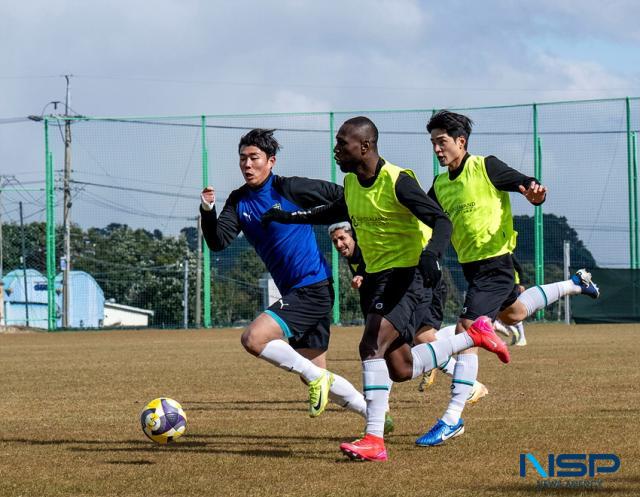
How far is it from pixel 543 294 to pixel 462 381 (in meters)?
1.40

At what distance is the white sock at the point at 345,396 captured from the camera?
7109mm

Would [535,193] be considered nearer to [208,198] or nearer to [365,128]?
[365,128]

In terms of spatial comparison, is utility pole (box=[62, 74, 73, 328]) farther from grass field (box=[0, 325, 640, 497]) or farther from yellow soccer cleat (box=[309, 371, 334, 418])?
yellow soccer cleat (box=[309, 371, 334, 418])

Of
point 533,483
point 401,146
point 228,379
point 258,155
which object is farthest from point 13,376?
point 401,146

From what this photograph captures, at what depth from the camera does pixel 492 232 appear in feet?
25.1

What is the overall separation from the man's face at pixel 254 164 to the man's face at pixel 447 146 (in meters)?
1.18

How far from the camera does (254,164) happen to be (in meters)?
7.57

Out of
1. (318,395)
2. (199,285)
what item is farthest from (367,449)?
(199,285)

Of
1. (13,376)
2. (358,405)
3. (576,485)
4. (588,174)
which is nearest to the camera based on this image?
(576,485)

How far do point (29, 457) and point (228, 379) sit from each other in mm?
5999

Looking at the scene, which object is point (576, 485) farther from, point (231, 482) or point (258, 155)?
point (258, 155)

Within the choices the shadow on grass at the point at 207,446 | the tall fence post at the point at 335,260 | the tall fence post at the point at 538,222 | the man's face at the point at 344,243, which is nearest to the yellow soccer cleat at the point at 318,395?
the shadow on grass at the point at 207,446

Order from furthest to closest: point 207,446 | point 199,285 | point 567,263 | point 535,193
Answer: point 199,285
point 567,263
point 207,446
point 535,193

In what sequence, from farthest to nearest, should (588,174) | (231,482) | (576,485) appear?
(588,174) < (231,482) < (576,485)
